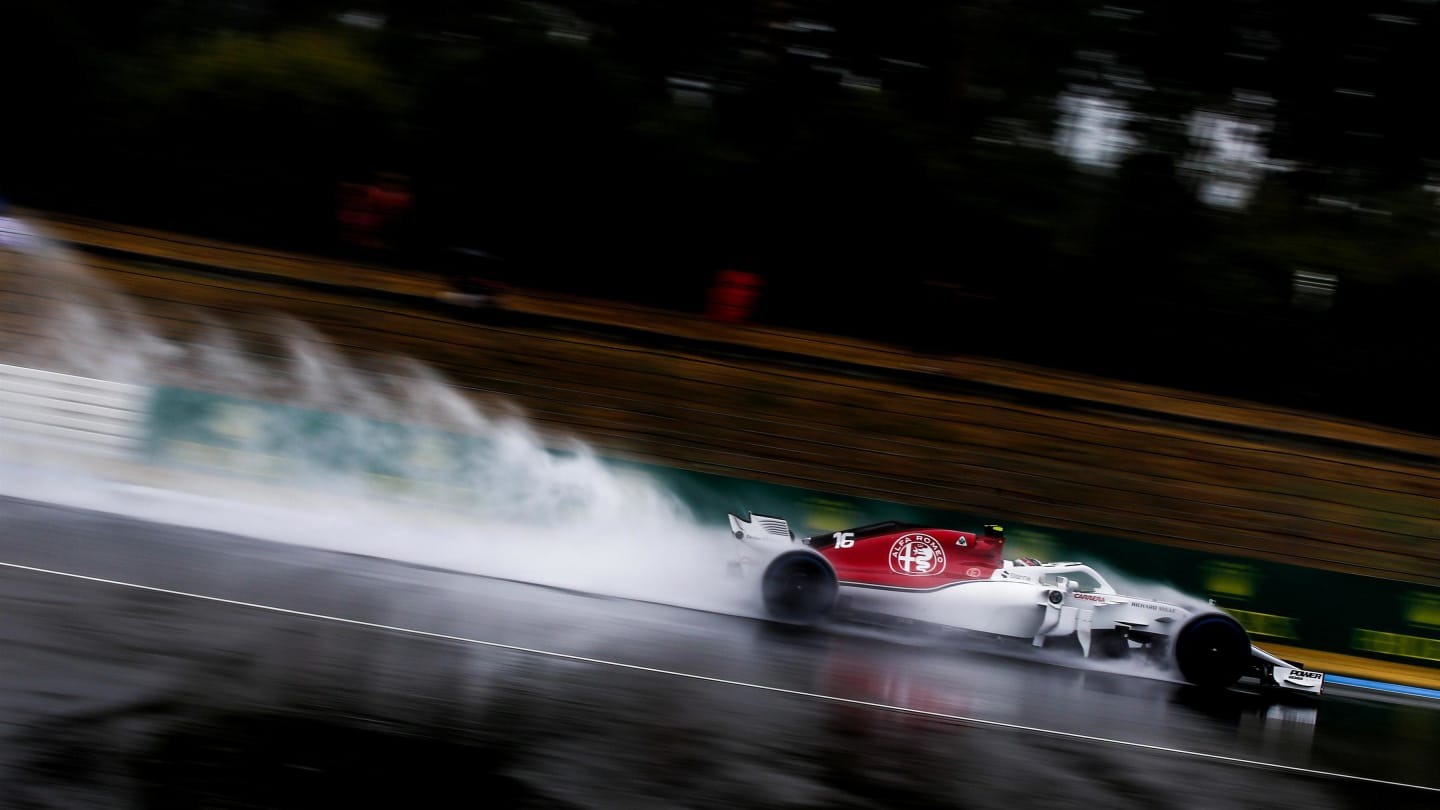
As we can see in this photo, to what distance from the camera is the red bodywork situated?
35.2ft

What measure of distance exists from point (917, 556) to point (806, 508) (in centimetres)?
248

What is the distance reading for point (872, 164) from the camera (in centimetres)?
2188

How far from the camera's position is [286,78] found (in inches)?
904

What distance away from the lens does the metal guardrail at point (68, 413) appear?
1266cm

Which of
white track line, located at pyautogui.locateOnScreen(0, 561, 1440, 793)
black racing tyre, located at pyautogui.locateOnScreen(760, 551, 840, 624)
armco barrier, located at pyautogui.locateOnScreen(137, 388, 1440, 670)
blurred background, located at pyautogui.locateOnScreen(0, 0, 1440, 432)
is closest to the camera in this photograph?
white track line, located at pyautogui.locateOnScreen(0, 561, 1440, 793)

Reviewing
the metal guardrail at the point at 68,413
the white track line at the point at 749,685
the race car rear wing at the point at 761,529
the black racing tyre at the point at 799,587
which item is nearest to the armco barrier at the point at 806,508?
the metal guardrail at the point at 68,413

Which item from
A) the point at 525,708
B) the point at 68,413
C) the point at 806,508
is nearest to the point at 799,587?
the point at 806,508

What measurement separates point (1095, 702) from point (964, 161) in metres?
13.0

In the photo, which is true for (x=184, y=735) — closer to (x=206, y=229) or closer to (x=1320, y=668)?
(x=1320, y=668)

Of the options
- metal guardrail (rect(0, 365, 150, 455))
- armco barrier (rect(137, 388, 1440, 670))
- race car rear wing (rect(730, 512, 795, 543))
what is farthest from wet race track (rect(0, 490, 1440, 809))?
armco barrier (rect(137, 388, 1440, 670))

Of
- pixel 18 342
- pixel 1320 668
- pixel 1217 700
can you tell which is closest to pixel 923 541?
pixel 1217 700

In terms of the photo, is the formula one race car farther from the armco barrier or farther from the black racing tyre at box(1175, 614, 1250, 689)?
the armco barrier

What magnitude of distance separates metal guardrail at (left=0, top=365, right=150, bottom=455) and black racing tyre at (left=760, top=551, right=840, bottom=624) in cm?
696

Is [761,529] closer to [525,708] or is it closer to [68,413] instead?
[525,708]
